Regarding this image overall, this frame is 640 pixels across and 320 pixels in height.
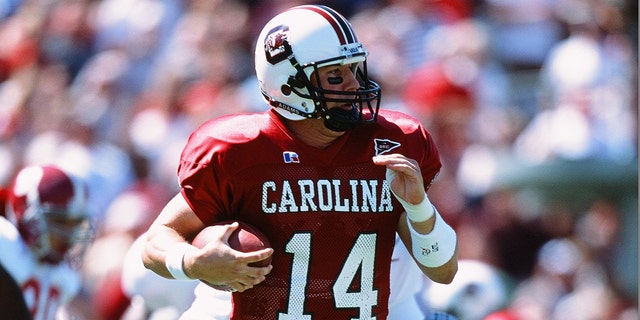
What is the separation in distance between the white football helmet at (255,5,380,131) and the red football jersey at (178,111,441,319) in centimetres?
10

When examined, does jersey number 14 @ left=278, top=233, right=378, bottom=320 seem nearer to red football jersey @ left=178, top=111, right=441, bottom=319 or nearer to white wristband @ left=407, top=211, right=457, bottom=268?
red football jersey @ left=178, top=111, right=441, bottom=319

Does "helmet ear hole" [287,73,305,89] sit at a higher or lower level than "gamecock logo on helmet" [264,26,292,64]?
lower

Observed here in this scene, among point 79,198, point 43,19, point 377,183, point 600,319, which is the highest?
point 377,183

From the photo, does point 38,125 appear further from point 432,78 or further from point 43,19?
point 432,78

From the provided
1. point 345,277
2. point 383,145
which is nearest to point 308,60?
point 383,145

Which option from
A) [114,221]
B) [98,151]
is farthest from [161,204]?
[98,151]

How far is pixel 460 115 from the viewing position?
8367 mm

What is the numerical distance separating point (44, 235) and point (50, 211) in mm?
141

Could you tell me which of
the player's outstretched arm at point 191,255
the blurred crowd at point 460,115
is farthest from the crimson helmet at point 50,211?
the player's outstretched arm at point 191,255

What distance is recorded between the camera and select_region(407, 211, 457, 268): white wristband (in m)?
3.92

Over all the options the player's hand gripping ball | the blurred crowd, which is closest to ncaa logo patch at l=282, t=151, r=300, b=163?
the player's hand gripping ball

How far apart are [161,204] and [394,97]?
1.78 m

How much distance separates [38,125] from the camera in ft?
33.5

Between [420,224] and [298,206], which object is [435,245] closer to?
[420,224]
